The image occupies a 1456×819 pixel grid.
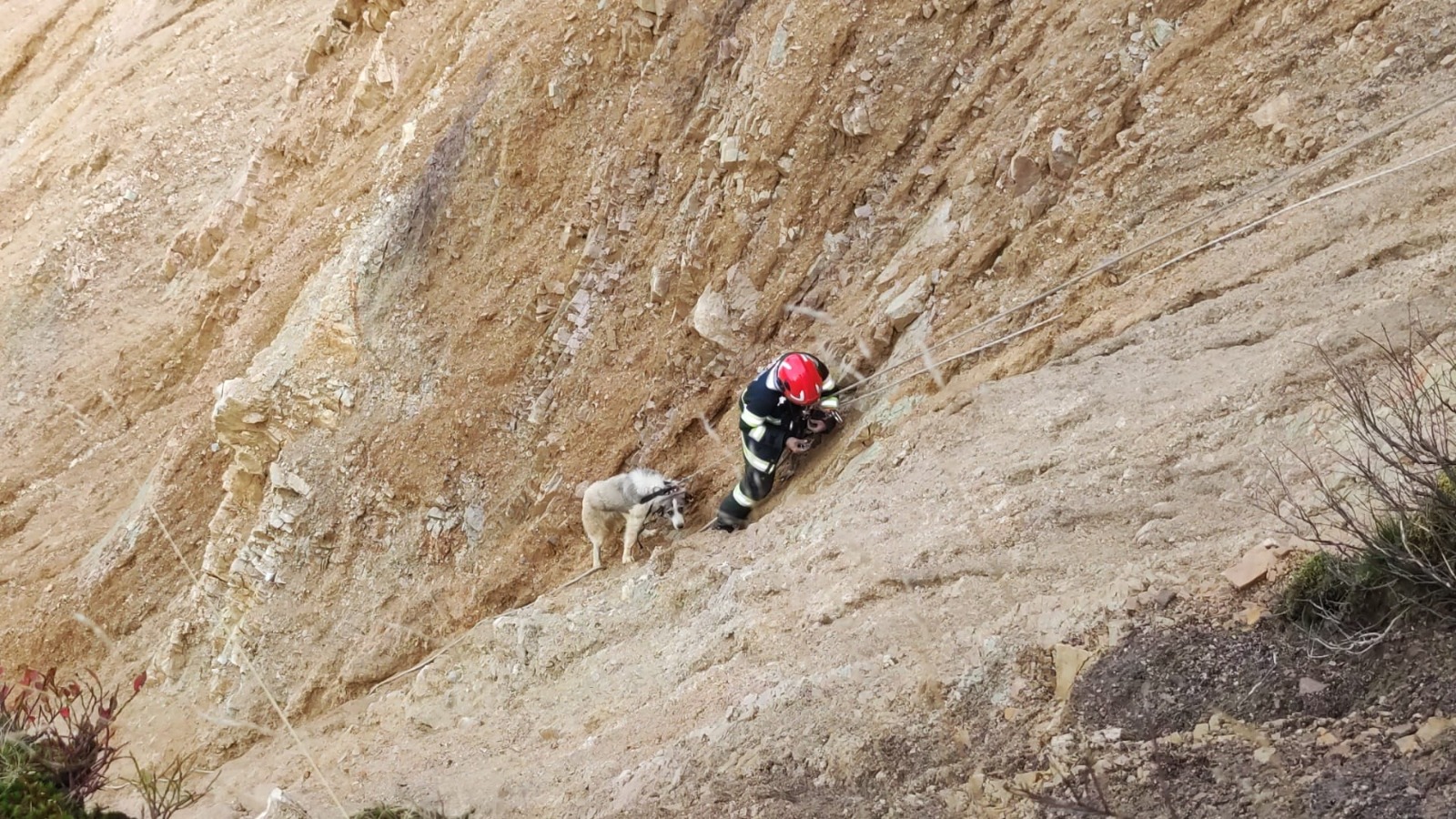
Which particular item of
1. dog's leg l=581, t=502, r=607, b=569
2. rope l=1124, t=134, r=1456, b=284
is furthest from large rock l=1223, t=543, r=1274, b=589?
dog's leg l=581, t=502, r=607, b=569

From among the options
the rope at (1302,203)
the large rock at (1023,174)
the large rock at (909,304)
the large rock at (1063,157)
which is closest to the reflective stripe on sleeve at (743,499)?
the large rock at (909,304)

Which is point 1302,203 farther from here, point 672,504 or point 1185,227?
point 672,504

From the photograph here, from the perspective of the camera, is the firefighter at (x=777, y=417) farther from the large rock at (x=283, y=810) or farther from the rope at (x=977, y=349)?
the large rock at (x=283, y=810)

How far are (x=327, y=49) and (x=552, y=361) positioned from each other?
23.7ft

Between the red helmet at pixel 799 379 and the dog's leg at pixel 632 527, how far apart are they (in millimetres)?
1754

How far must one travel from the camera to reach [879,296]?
8250mm

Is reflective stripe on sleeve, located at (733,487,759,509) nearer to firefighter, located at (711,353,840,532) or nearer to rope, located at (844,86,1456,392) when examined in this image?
firefighter, located at (711,353,840,532)

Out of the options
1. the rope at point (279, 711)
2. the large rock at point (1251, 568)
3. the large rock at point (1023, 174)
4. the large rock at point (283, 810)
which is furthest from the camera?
the large rock at point (1023, 174)

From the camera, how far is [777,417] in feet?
25.7

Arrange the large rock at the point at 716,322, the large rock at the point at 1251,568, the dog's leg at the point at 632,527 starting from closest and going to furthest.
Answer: the large rock at the point at 1251,568
the dog's leg at the point at 632,527
the large rock at the point at 716,322

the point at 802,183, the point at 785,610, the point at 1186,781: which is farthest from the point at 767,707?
the point at 802,183

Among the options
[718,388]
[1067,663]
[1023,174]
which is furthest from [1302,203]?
[718,388]

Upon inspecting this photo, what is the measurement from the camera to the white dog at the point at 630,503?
864cm

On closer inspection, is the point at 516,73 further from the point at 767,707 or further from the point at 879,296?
the point at 767,707
